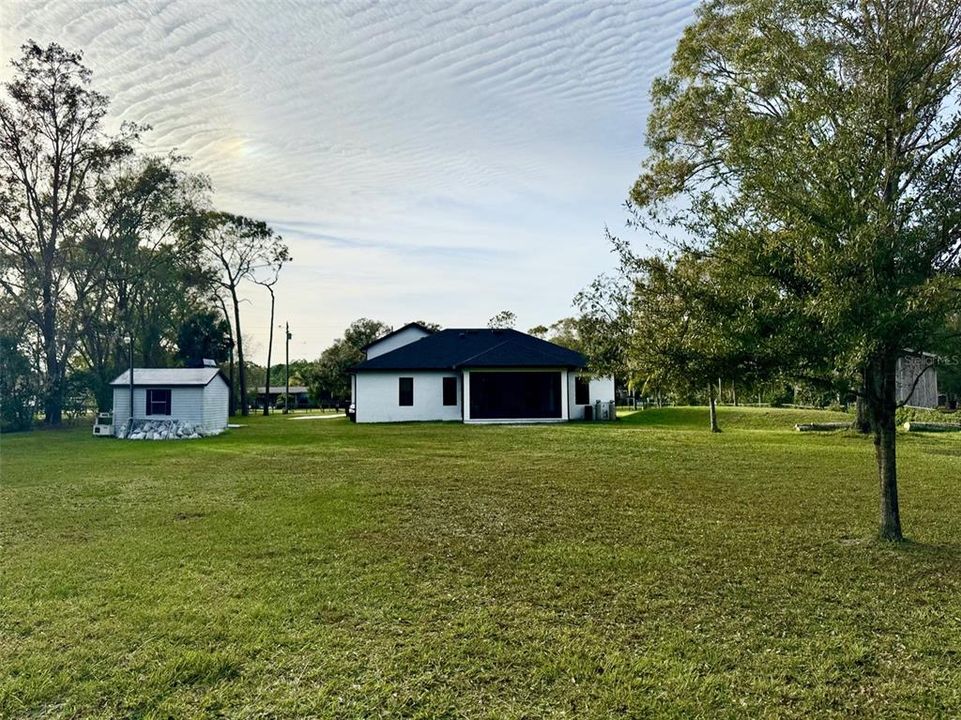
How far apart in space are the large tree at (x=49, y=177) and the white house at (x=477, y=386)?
1325 cm

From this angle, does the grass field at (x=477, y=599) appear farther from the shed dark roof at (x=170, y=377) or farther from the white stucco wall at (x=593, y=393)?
the white stucco wall at (x=593, y=393)

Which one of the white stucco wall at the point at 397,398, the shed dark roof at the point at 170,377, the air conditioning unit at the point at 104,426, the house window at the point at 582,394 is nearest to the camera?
the air conditioning unit at the point at 104,426

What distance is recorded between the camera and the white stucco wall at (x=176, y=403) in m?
21.0

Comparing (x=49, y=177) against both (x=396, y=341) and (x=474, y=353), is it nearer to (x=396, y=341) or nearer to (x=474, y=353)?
(x=396, y=341)

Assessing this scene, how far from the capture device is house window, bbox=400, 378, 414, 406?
25969 mm

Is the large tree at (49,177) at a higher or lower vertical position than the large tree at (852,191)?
higher

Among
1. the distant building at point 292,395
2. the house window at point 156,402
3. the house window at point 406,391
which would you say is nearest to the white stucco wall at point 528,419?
the house window at point 406,391

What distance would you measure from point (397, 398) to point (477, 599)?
71.8 feet

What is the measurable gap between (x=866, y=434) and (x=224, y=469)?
→ 660 inches

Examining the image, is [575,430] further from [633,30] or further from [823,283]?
[823,283]

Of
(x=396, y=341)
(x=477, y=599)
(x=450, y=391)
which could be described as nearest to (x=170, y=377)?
(x=450, y=391)

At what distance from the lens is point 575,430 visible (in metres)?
19.9

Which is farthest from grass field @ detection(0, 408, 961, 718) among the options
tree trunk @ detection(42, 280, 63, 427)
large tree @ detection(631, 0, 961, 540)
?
tree trunk @ detection(42, 280, 63, 427)

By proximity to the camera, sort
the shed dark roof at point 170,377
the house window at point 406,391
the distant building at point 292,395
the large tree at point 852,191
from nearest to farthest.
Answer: the large tree at point 852,191 < the shed dark roof at point 170,377 < the house window at point 406,391 < the distant building at point 292,395
